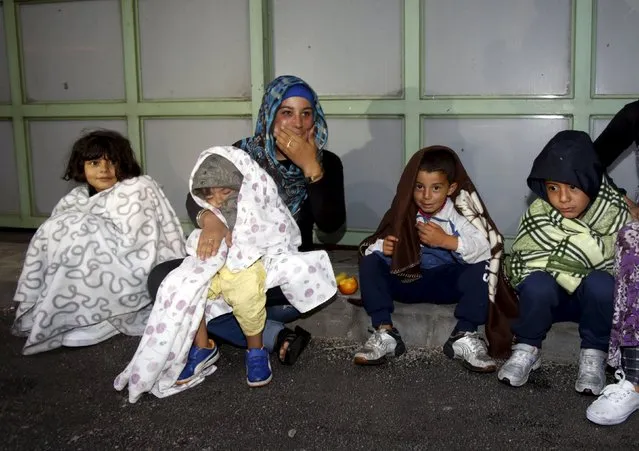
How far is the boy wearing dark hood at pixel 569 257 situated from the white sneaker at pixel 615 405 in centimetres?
18

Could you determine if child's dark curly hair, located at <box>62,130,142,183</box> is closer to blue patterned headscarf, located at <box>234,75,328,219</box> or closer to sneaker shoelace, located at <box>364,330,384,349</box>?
blue patterned headscarf, located at <box>234,75,328,219</box>

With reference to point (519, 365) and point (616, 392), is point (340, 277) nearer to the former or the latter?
point (519, 365)

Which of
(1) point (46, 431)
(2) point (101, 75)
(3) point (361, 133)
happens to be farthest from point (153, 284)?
(2) point (101, 75)

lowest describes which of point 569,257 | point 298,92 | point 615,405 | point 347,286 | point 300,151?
point 615,405

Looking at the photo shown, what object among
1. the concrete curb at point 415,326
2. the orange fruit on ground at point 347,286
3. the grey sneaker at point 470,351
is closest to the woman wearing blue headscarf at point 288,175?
the concrete curb at point 415,326

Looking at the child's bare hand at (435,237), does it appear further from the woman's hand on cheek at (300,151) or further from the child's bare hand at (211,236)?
the child's bare hand at (211,236)

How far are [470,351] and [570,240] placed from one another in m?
0.66

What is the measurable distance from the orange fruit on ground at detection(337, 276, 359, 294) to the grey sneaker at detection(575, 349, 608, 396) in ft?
4.10

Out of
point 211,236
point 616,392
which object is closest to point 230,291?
point 211,236

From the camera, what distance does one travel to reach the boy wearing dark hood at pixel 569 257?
9.91ft

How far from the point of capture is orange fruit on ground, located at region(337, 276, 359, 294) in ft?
12.6

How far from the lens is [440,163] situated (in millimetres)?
3385

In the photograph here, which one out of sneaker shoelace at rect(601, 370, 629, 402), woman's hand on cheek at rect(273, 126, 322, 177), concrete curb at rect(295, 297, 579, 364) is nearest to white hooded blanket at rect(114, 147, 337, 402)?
woman's hand on cheek at rect(273, 126, 322, 177)

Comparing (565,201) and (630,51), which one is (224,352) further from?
(630,51)
